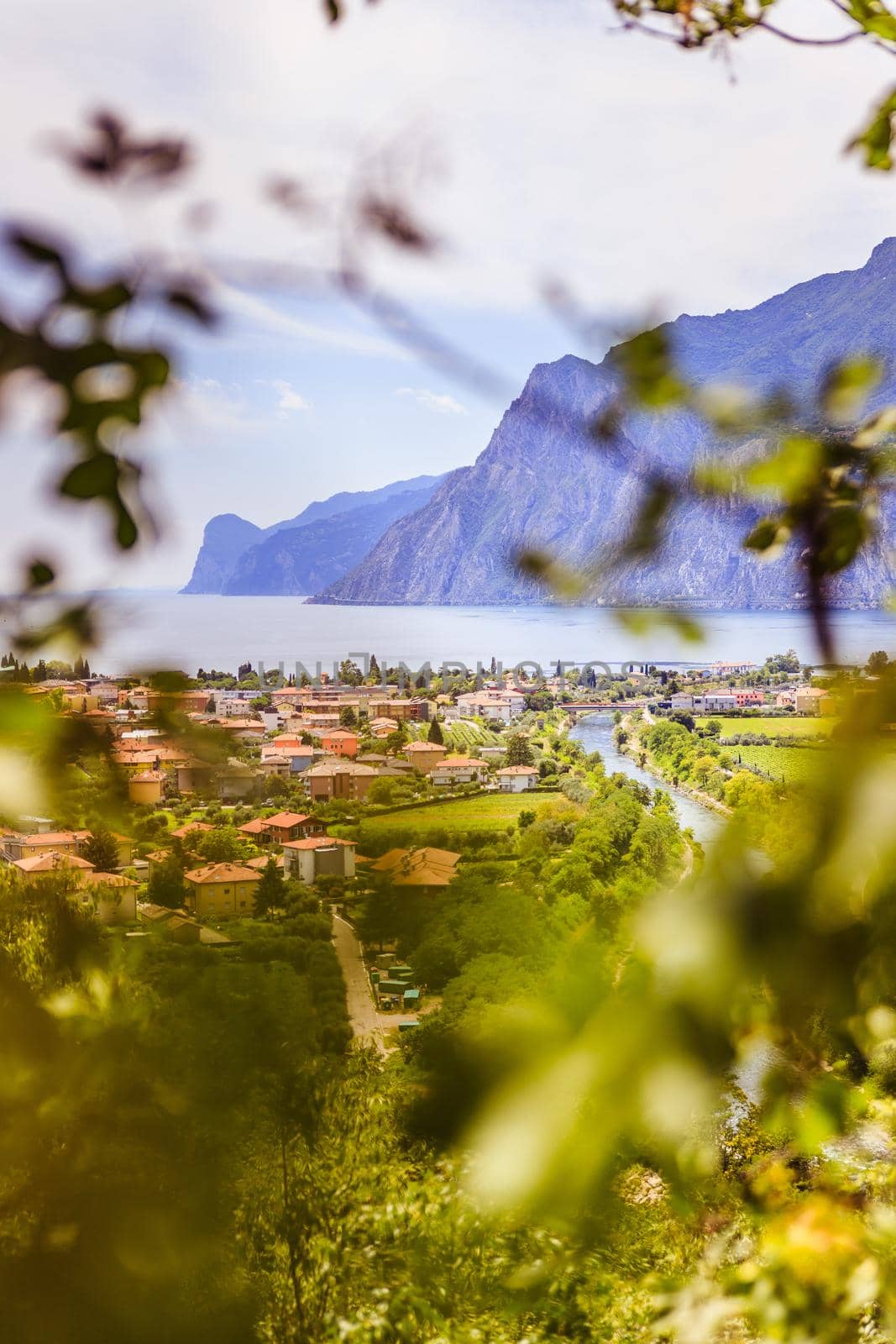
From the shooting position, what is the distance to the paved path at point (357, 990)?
54.0 inches

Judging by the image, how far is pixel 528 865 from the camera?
1.42 meters

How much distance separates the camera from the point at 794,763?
1.70 feet

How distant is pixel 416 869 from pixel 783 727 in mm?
385

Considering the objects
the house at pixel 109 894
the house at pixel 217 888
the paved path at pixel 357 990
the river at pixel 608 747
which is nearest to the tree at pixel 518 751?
the river at pixel 608 747

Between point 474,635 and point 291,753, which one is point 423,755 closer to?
point 474,635

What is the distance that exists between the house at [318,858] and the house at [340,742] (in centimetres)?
93

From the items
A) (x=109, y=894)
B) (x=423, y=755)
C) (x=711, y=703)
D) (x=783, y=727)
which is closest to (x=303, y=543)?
(x=423, y=755)

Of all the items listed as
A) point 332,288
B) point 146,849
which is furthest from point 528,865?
point 332,288

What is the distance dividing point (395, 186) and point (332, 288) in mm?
86

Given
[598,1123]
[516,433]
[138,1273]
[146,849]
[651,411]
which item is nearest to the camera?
[598,1123]

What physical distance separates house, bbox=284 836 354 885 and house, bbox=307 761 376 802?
122mm

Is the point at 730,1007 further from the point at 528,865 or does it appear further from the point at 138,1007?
the point at 528,865

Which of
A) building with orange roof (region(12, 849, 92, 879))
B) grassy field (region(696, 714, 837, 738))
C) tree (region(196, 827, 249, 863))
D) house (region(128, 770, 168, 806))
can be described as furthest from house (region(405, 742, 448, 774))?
house (region(128, 770, 168, 806))

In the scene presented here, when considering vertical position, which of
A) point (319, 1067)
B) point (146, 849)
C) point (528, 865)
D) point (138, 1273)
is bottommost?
point (319, 1067)
